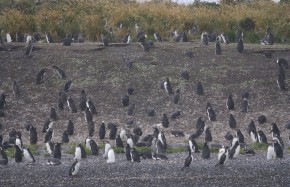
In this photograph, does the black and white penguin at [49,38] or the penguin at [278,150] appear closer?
the penguin at [278,150]

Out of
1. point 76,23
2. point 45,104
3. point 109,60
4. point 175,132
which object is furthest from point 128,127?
point 76,23

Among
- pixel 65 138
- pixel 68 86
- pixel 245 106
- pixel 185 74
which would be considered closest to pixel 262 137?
pixel 245 106

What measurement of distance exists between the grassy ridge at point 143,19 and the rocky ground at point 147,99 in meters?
3.02

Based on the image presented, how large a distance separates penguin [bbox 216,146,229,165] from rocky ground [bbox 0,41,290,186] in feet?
0.49

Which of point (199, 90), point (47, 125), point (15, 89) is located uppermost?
point (15, 89)

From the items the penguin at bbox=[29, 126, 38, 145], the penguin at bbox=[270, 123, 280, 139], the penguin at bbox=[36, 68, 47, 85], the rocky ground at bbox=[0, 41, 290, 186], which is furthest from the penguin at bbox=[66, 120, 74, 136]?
the penguin at bbox=[270, 123, 280, 139]

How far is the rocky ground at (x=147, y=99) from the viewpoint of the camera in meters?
14.7

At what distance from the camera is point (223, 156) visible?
1554 cm

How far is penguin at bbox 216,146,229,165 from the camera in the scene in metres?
15.5

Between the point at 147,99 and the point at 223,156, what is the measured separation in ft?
18.8

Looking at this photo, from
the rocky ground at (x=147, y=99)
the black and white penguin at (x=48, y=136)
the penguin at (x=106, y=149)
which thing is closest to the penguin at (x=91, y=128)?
the rocky ground at (x=147, y=99)

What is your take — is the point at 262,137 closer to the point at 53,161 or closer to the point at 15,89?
the point at 53,161

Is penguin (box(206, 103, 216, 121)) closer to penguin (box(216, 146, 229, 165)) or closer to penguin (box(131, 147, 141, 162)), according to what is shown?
penguin (box(216, 146, 229, 165))

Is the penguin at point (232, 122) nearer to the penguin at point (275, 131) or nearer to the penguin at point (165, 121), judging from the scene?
the penguin at point (275, 131)
